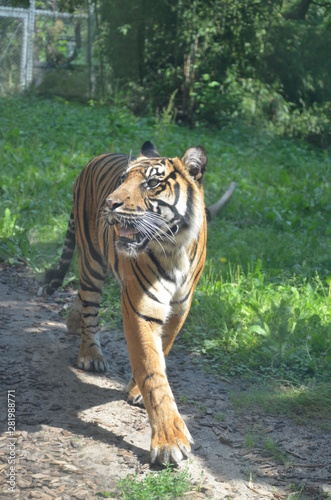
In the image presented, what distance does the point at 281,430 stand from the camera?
378 cm

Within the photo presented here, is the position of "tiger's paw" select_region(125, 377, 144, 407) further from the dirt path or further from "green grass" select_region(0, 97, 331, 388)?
"green grass" select_region(0, 97, 331, 388)

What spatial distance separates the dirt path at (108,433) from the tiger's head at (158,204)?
3.31 ft

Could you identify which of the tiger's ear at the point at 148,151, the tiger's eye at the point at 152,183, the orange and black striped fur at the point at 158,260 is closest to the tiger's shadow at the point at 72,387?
the orange and black striped fur at the point at 158,260

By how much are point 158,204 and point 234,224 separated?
4426 mm

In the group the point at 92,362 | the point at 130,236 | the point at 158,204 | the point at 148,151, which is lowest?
the point at 92,362

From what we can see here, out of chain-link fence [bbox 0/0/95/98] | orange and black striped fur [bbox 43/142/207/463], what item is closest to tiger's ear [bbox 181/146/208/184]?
orange and black striped fur [bbox 43/142/207/463]

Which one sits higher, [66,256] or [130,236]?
[130,236]

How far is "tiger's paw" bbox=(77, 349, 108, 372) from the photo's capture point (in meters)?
4.37

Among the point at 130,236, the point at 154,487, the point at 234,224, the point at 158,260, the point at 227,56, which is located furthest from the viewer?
the point at 227,56

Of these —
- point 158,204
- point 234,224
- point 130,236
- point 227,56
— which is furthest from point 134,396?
point 227,56

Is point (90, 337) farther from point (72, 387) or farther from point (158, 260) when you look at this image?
point (158, 260)

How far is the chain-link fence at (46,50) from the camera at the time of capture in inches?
560

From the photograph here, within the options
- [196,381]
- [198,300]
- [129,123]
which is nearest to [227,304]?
[198,300]

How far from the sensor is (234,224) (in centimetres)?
768
